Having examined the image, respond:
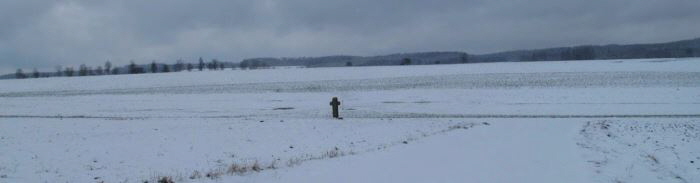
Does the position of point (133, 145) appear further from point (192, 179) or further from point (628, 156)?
point (628, 156)

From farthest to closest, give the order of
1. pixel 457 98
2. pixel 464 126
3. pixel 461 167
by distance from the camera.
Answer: pixel 457 98 → pixel 464 126 → pixel 461 167

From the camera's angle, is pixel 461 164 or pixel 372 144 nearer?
pixel 461 164

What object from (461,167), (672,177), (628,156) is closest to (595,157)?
(628,156)

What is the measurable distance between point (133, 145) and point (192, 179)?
258 inches

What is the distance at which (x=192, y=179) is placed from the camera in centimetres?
925

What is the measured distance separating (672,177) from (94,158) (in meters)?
11.6

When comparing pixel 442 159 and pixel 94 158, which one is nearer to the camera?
pixel 442 159

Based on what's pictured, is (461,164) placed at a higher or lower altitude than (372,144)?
higher

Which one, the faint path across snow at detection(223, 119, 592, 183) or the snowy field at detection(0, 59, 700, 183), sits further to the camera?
the snowy field at detection(0, 59, 700, 183)

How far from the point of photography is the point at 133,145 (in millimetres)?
14992

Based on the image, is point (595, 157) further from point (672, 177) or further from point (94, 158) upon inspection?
point (94, 158)

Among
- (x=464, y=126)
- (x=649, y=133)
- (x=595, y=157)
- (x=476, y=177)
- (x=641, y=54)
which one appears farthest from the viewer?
(x=641, y=54)

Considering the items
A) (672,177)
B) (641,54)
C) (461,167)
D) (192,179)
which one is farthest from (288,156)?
(641,54)

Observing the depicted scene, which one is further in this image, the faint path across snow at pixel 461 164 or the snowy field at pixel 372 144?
the snowy field at pixel 372 144
